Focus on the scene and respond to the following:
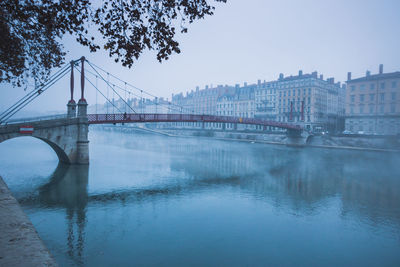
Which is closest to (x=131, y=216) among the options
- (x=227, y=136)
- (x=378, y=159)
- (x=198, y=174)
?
(x=198, y=174)

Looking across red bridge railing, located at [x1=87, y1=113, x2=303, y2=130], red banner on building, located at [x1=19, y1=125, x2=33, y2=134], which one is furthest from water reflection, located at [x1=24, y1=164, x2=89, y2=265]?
red bridge railing, located at [x1=87, y1=113, x2=303, y2=130]

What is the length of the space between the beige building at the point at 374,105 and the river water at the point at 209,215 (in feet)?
94.8

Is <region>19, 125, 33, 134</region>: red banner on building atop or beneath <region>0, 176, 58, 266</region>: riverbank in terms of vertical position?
atop

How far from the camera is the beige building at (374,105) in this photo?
151ft

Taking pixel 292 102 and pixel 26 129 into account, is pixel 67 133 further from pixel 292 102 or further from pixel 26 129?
pixel 292 102

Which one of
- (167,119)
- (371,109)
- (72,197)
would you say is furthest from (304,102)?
(72,197)

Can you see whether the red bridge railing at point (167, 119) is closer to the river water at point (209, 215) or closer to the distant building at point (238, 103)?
the river water at point (209, 215)

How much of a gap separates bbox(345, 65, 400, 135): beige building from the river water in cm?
2889

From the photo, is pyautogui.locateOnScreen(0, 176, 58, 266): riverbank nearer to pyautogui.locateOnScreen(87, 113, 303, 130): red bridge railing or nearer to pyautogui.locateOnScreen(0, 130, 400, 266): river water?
pyautogui.locateOnScreen(0, 130, 400, 266): river water

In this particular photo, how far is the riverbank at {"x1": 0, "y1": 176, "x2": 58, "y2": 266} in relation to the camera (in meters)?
4.72

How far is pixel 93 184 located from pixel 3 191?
27.5ft

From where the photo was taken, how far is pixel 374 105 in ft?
161

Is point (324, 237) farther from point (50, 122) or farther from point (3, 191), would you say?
point (50, 122)

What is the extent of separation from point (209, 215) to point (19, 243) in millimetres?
8436
